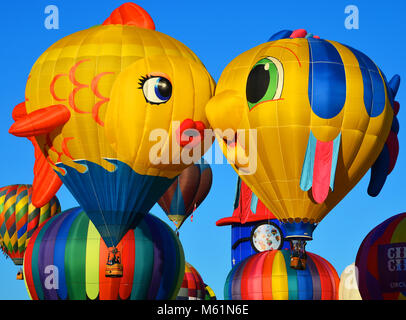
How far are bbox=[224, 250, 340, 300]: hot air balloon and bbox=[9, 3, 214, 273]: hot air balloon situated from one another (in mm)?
7578

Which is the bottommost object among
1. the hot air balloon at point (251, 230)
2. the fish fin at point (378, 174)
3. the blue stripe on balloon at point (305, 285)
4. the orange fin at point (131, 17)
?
the blue stripe on balloon at point (305, 285)

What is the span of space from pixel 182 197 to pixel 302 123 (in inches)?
501

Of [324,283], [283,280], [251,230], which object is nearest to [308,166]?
[283,280]

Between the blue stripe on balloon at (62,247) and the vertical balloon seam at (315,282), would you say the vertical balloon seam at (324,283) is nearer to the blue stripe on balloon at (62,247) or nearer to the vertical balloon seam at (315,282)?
the vertical balloon seam at (315,282)

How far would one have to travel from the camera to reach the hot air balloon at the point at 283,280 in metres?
33.3

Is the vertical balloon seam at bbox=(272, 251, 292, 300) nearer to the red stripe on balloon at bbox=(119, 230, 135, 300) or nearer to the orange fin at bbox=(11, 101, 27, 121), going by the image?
the red stripe on balloon at bbox=(119, 230, 135, 300)

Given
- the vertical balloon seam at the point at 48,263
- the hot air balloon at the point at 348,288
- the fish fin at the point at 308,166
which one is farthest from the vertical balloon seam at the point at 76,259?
the hot air balloon at the point at 348,288

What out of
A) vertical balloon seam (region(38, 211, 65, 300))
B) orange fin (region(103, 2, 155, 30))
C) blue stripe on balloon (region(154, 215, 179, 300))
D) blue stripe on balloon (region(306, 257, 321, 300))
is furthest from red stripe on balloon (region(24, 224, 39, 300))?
blue stripe on balloon (region(306, 257, 321, 300))

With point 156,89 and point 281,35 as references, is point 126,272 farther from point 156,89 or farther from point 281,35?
point 281,35

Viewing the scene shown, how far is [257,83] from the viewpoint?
82.7 ft

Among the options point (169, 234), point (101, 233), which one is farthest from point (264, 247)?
point (101, 233)

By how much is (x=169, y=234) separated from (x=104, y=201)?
4.33 m

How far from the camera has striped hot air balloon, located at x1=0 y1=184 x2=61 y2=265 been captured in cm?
3728

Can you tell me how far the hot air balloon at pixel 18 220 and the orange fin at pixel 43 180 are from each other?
8.81 m
